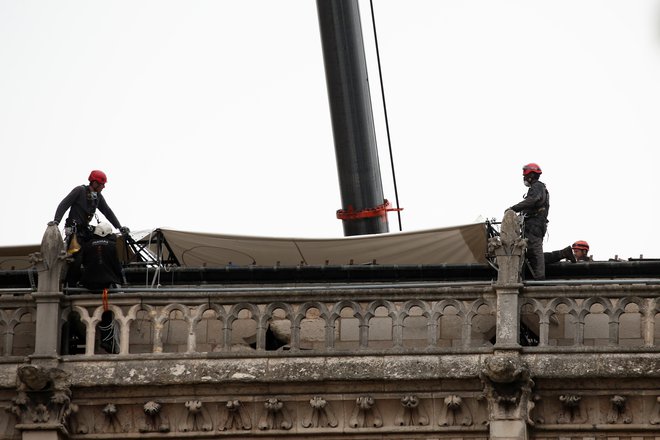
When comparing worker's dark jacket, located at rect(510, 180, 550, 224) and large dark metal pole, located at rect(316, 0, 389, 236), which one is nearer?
worker's dark jacket, located at rect(510, 180, 550, 224)

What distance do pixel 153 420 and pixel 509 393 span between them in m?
4.96

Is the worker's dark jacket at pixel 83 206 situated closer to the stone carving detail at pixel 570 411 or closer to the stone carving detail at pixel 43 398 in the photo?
the stone carving detail at pixel 43 398

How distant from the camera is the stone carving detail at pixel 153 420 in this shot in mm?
33781

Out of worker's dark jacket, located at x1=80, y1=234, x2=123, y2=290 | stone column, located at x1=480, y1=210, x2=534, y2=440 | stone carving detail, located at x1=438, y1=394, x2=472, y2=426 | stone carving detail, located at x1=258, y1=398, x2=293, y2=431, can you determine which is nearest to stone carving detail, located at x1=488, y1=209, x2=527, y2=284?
stone column, located at x1=480, y1=210, x2=534, y2=440

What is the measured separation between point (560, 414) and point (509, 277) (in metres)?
2.09

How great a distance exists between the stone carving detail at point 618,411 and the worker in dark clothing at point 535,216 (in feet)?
9.13

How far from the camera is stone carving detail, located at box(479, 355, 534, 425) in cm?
3306

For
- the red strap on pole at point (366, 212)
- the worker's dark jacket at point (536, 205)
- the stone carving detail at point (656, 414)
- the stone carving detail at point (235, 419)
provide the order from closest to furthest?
the stone carving detail at point (656, 414) → the stone carving detail at point (235, 419) → the worker's dark jacket at point (536, 205) → the red strap on pole at point (366, 212)

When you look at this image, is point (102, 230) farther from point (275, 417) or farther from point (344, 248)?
point (344, 248)

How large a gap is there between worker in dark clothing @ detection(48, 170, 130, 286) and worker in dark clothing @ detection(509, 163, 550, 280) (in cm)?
601

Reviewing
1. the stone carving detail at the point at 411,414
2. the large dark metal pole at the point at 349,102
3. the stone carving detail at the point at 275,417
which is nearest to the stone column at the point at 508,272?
the stone carving detail at the point at 411,414

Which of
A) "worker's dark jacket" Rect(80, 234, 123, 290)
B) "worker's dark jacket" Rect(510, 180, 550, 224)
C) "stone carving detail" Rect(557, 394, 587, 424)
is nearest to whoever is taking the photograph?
"stone carving detail" Rect(557, 394, 587, 424)

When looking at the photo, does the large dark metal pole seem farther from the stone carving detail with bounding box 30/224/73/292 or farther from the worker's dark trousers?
the stone carving detail with bounding box 30/224/73/292

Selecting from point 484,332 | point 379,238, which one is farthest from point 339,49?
point 484,332
